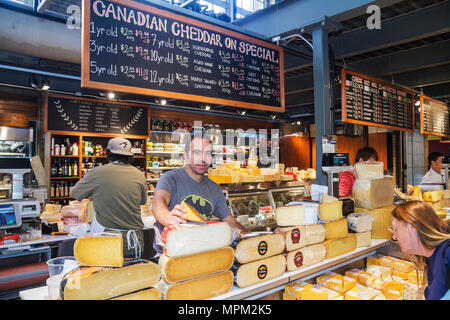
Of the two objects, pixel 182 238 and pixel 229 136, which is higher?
pixel 229 136

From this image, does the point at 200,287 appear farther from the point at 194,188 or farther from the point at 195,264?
the point at 194,188

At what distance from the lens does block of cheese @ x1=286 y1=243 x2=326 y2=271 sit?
5.57ft

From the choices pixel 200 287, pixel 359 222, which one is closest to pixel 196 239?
pixel 200 287

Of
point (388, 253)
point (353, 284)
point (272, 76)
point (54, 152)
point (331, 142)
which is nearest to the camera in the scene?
point (353, 284)

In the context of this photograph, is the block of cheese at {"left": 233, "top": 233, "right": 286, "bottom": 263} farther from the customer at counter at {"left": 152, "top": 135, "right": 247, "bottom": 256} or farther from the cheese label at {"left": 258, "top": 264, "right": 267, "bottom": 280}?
the customer at counter at {"left": 152, "top": 135, "right": 247, "bottom": 256}

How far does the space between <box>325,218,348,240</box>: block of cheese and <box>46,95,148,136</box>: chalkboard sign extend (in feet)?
19.4

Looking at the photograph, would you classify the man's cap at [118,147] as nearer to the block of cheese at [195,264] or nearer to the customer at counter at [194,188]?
the customer at counter at [194,188]

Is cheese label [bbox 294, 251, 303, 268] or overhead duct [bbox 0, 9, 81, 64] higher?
overhead duct [bbox 0, 9, 81, 64]

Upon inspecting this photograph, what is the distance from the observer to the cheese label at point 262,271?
153 centimetres

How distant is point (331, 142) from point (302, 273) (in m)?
1.91

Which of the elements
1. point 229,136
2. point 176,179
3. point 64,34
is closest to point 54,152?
point 64,34

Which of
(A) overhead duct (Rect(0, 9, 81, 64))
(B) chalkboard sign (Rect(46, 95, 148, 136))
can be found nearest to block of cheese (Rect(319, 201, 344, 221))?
(A) overhead duct (Rect(0, 9, 81, 64))

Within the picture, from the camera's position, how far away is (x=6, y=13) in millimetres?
3623
